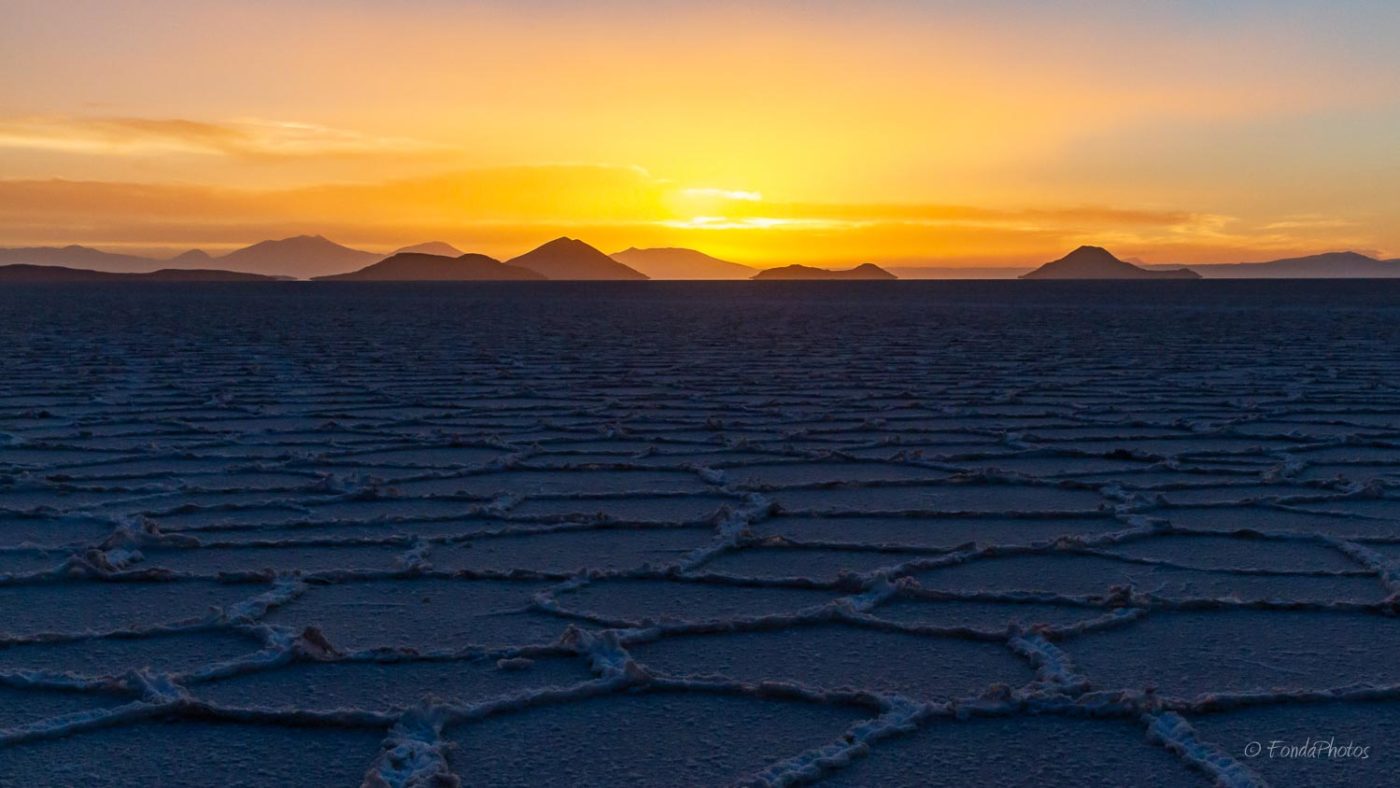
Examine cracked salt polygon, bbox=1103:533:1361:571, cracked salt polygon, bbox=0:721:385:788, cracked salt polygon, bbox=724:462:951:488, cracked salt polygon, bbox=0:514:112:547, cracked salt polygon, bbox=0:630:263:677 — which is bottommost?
cracked salt polygon, bbox=0:721:385:788

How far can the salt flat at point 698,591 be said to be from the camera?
1511mm

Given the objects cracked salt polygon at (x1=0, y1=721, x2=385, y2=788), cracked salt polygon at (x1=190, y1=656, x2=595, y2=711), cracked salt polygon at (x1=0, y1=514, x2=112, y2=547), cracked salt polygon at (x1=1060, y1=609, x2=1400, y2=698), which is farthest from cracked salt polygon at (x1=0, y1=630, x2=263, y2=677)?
cracked salt polygon at (x1=1060, y1=609, x2=1400, y2=698)

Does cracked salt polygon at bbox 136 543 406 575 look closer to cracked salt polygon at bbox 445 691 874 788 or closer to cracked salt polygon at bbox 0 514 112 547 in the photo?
cracked salt polygon at bbox 0 514 112 547

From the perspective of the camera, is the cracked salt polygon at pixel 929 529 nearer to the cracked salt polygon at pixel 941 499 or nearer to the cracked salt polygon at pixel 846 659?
the cracked salt polygon at pixel 941 499

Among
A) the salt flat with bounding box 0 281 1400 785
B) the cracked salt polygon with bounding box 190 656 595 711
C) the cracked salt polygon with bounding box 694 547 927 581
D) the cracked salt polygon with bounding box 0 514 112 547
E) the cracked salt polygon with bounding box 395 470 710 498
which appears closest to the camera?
the salt flat with bounding box 0 281 1400 785

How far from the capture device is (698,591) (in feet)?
7.22

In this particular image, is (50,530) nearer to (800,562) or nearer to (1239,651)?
(800,562)

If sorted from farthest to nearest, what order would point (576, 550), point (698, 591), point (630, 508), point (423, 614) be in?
point (630, 508) → point (576, 550) → point (698, 591) → point (423, 614)

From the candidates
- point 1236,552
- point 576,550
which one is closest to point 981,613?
point 1236,552

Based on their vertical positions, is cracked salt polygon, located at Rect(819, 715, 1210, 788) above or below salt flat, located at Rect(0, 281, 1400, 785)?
below

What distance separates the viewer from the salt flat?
151 cm

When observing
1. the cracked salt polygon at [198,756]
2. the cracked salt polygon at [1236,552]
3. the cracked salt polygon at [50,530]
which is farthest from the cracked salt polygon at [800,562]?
the cracked salt polygon at [50,530]

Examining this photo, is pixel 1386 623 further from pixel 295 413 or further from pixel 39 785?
pixel 295 413

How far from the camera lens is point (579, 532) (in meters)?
2.68
